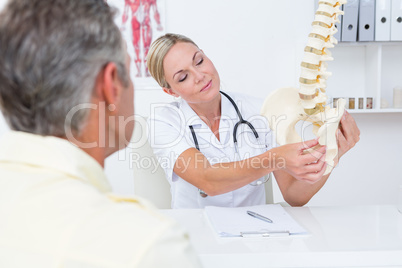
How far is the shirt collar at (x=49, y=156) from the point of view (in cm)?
59

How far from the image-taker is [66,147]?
0.62m

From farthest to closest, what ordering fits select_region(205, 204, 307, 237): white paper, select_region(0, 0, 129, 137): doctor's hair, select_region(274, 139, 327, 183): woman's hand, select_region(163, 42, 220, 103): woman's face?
select_region(163, 42, 220, 103): woman's face
select_region(274, 139, 327, 183): woman's hand
select_region(205, 204, 307, 237): white paper
select_region(0, 0, 129, 137): doctor's hair

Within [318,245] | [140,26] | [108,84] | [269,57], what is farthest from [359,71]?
[108,84]

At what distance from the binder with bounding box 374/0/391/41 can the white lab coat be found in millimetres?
1158

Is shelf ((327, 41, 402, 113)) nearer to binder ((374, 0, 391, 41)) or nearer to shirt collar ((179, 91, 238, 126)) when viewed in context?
binder ((374, 0, 391, 41))

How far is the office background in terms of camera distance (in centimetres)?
280

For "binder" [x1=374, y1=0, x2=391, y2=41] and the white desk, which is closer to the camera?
the white desk

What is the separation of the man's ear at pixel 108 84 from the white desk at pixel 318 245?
0.55 m

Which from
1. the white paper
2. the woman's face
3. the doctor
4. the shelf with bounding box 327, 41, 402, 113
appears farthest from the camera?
the shelf with bounding box 327, 41, 402, 113

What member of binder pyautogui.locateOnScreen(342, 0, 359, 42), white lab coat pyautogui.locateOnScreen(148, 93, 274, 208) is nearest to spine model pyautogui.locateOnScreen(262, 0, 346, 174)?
white lab coat pyautogui.locateOnScreen(148, 93, 274, 208)

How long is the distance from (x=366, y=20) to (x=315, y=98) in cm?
150

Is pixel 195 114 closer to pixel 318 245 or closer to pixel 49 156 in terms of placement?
pixel 318 245

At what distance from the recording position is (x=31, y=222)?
525 mm

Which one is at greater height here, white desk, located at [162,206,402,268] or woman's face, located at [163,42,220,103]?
woman's face, located at [163,42,220,103]
